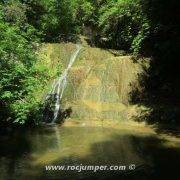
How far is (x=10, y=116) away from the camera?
67.4 feet

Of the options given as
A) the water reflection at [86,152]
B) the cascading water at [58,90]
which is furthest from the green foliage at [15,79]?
the cascading water at [58,90]

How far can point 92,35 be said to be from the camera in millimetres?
40438

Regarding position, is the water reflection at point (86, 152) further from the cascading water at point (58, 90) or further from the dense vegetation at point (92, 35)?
the cascading water at point (58, 90)

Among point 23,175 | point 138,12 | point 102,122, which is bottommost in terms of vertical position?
point 23,175

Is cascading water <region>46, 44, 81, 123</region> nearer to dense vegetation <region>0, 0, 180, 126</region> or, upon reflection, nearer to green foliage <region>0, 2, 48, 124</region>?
dense vegetation <region>0, 0, 180, 126</region>

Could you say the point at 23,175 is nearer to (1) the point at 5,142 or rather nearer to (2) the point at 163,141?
(1) the point at 5,142

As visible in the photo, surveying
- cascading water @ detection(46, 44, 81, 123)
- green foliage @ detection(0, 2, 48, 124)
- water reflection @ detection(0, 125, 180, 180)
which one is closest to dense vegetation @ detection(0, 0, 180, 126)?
green foliage @ detection(0, 2, 48, 124)

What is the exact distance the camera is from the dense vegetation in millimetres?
19672

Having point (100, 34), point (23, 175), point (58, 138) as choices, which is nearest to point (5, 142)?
point (58, 138)

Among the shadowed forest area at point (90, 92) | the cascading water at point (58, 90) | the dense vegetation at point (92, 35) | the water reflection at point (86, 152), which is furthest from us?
the cascading water at point (58, 90)

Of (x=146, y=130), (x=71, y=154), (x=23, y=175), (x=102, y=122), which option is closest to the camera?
(x=23, y=175)

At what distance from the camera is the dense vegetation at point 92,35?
64.5 feet

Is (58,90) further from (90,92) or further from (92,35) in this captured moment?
(92,35)

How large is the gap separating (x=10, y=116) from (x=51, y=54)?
9955 millimetres
